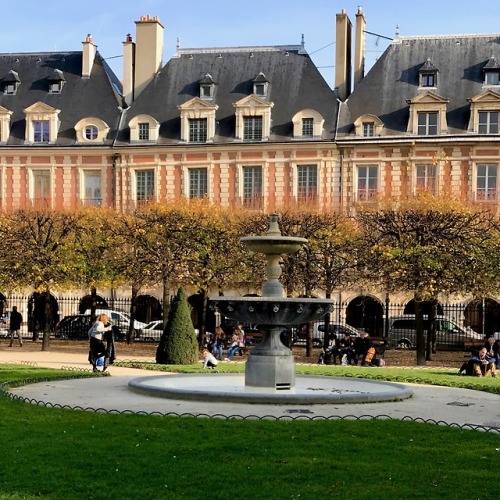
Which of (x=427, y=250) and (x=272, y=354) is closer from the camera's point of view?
(x=272, y=354)

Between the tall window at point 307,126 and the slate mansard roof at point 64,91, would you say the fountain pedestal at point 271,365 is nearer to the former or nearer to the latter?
the tall window at point 307,126

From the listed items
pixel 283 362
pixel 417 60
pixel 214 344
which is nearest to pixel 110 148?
pixel 417 60

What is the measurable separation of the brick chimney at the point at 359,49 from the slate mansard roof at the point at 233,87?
1664 mm

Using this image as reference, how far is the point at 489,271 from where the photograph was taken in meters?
31.5

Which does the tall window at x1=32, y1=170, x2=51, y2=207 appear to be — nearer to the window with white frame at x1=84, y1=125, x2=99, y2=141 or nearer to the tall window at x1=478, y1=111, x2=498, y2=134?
the window with white frame at x1=84, y1=125, x2=99, y2=141

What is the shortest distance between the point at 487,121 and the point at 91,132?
18.7m

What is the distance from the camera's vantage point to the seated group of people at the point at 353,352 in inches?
1110

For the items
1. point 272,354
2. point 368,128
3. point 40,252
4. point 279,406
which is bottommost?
point 279,406

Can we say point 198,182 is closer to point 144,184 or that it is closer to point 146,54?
point 144,184

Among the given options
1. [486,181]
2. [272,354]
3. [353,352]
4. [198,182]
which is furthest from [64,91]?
[272,354]

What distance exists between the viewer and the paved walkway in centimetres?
1335

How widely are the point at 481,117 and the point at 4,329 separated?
22587mm

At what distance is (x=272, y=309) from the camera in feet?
52.9

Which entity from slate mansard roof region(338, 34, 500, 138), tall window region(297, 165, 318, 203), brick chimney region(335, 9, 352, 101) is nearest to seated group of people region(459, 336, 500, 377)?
tall window region(297, 165, 318, 203)
